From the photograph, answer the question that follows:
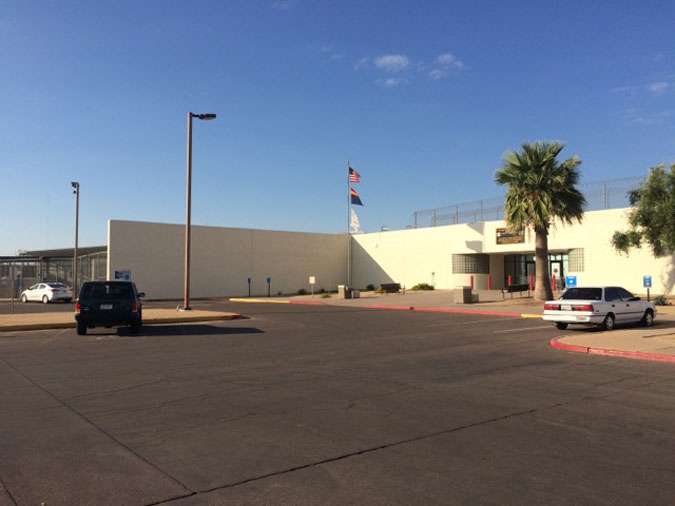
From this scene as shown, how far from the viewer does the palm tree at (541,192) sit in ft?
99.8

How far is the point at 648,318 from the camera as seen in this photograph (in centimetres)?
2033

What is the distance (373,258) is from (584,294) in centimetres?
3695

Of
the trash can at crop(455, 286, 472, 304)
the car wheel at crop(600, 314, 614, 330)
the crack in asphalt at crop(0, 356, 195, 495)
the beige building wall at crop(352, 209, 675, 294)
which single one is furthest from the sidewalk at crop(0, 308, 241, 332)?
the beige building wall at crop(352, 209, 675, 294)

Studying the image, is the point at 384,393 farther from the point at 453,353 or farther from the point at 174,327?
the point at 174,327

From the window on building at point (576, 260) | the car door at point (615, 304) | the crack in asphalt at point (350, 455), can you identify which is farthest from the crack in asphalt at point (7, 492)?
the window on building at point (576, 260)

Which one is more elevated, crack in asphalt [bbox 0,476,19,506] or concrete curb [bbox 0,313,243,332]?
concrete curb [bbox 0,313,243,332]

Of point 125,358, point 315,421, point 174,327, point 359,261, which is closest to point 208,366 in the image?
point 125,358

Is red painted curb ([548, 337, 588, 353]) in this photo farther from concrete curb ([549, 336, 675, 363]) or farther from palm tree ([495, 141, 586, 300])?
palm tree ([495, 141, 586, 300])

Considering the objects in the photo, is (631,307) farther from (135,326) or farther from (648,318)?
(135,326)

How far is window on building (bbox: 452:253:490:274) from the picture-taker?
153 feet

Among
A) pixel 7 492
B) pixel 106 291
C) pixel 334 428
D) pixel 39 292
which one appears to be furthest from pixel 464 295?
pixel 7 492

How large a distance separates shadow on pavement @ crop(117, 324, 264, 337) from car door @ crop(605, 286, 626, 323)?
11.2 metres

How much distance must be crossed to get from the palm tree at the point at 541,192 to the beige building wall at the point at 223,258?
25.0 metres

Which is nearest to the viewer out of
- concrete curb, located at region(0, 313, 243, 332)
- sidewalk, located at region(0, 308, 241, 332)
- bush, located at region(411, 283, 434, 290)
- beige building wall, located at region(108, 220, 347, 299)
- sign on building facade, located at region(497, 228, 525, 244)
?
concrete curb, located at region(0, 313, 243, 332)
